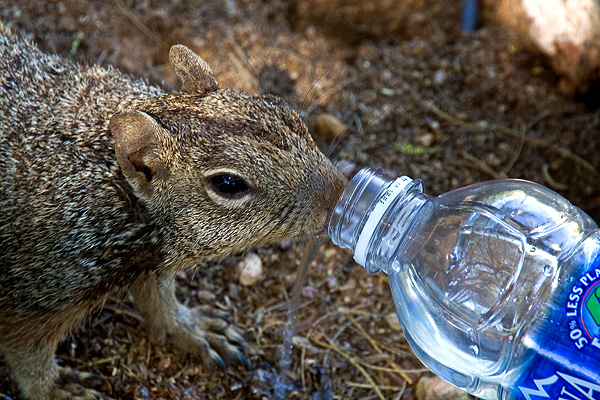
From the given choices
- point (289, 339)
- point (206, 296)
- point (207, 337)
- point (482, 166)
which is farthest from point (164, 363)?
point (482, 166)

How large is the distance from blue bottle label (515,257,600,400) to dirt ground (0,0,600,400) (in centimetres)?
133

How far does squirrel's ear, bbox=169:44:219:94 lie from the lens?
9.46 ft

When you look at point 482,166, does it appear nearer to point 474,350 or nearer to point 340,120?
point 340,120

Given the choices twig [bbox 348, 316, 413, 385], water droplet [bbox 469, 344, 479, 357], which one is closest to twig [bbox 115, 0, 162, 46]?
twig [bbox 348, 316, 413, 385]

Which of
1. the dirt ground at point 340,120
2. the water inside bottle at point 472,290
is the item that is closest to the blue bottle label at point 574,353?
the water inside bottle at point 472,290

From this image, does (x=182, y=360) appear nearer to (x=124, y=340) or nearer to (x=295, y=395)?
(x=124, y=340)

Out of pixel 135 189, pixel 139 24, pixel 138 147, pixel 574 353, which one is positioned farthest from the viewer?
pixel 139 24

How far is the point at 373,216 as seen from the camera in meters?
2.46

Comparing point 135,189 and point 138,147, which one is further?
point 135,189

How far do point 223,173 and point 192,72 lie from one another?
59cm

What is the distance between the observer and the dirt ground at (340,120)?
3.51 meters

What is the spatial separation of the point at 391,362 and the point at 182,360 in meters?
1.14

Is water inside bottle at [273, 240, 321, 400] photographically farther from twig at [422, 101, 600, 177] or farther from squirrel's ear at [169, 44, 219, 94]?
twig at [422, 101, 600, 177]

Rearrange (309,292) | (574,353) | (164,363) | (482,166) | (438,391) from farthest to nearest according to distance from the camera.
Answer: (482,166), (309,292), (164,363), (438,391), (574,353)
